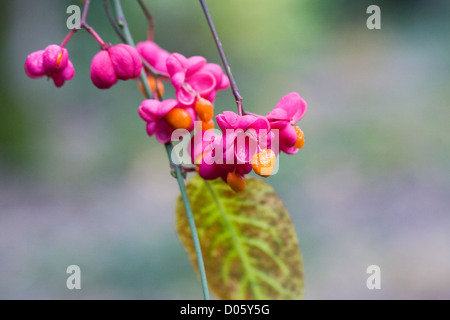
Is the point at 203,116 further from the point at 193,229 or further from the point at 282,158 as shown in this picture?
the point at 282,158

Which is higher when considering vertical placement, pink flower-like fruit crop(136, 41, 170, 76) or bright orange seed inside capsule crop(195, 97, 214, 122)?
pink flower-like fruit crop(136, 41, 170, 76)

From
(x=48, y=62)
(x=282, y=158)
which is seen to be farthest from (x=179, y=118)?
(x=282, y=158)

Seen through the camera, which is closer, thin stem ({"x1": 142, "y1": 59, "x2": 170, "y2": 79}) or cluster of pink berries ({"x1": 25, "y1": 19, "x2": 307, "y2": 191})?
cluster of pink berries ({"x1": 25, "y1": 19, "x2": 307, "y2": 191})

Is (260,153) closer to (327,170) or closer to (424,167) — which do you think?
(327,170)

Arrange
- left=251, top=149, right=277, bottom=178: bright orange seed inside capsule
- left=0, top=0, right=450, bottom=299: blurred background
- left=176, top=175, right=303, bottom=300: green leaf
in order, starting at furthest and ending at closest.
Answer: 1. left=0, top=0, right=450, bottom=299: blurred background
2. left=176, top=175, right=303, bottom=300: green leaf
3. left=251, top=149, right=277, bottom=178: bright orange seed inside capsule

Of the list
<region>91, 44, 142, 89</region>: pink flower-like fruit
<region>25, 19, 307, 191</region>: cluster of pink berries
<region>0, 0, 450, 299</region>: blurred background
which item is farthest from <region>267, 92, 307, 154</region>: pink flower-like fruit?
<region>0, 0, 450, 299</region>: blurred background

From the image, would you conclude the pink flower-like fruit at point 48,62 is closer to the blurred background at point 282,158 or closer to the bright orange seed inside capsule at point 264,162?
the bright orange seed inside capsule at point 264,162

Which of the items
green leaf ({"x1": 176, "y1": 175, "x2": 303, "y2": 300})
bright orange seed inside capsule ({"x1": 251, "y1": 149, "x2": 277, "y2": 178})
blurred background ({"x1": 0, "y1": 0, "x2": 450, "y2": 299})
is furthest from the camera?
blurred background ({"x1": 0, "y1": 0, "x2": 450, "y2": 299})

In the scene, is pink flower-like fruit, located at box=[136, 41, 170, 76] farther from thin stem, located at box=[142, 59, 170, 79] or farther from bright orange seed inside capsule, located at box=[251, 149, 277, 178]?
bright orange seed inside capsule, located at box=[251, 149, 277, 178]
